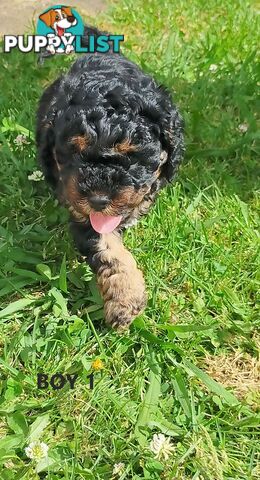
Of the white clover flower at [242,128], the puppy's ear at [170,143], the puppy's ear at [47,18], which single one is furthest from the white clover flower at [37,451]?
the puppy's ear at [47,18]

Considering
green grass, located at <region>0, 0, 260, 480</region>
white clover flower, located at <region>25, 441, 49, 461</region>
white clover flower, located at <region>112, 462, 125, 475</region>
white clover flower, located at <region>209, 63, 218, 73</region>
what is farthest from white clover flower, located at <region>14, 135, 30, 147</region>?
Answer: white clover flower, located at <region>112, 462, 125, 475</region>

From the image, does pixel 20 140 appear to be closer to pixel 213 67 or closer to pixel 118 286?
pixel 118 286

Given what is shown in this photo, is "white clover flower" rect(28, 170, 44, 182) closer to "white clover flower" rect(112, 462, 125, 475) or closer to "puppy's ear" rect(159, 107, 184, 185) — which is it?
"puppy's ear" rect(159, 107, 184, 185)

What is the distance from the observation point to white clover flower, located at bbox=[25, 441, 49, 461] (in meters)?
1.99

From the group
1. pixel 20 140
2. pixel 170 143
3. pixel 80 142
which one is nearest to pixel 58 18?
pixel 20 140

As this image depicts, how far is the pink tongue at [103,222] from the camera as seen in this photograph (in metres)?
2.27

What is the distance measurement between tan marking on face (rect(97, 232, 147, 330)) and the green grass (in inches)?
3.1

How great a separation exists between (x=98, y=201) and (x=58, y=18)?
7.90 ft

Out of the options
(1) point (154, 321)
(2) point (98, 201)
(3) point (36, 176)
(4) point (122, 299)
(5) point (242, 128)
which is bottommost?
(1) point (154, 321)

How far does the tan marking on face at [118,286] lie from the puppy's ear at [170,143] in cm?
Result: 36

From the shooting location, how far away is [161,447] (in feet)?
6.66

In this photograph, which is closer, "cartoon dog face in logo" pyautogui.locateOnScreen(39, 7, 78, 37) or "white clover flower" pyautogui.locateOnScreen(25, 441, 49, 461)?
"white clover flower" pyautogui.locateOnScreen(25, 441, 49, 461)

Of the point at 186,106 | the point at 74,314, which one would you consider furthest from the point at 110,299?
Result: the point at 186,106

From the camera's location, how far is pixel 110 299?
241 centimetres
